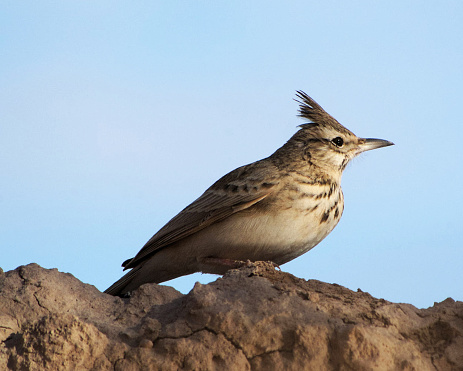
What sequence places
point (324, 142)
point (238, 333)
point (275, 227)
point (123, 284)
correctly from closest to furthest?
point (238, 333)
point (275, 227)
point (123, 284)
point (324, 142)

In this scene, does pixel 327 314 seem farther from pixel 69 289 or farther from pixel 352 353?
pixel 69 289

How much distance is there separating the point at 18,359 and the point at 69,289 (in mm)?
1061

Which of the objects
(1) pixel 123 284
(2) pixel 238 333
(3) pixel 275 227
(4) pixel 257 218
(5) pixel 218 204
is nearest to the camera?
(2) pixel 238 333

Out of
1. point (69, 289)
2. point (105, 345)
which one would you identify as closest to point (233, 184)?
point (69, 289)

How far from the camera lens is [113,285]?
8172mm

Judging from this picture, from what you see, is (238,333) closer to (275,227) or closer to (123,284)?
(275,227)

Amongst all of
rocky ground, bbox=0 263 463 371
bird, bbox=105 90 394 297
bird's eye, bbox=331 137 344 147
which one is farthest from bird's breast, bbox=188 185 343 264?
rocky ground, bbox=0 263 463 371

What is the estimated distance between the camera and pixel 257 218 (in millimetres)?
7746

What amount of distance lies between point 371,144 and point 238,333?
Answer: 174 inches

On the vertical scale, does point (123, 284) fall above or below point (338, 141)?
below

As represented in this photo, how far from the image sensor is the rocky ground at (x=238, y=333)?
509cm

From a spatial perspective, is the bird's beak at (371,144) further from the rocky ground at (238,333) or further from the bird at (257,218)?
the rocky ground at (238,333)

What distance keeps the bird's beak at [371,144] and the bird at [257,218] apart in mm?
234

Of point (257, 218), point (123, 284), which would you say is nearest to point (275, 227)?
point (257, 218)
